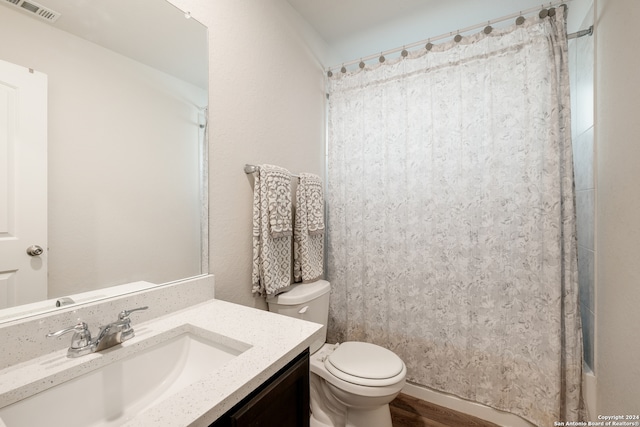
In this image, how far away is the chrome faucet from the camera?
2.25ft

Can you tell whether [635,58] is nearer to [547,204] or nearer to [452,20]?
[547,204]

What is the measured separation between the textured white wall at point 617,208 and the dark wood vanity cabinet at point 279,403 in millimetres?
1115

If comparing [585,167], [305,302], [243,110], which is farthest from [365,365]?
[585,167]

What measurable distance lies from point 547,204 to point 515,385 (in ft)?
3.25

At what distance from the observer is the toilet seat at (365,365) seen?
1.20 meters

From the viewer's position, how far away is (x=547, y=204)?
134 centimetres

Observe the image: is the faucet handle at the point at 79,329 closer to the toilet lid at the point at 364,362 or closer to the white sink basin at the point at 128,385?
the white sink basin at the point at 128,385

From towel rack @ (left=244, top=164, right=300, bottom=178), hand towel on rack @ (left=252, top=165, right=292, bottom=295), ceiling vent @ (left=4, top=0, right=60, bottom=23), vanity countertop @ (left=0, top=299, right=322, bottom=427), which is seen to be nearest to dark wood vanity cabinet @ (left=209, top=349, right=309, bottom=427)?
vanity countertop @ (left=0, top=299, right=322, bottom=427)

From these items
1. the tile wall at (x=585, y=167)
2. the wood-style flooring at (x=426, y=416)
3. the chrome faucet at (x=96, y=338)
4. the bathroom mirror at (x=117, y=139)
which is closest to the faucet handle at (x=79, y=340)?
the chrome faucet at (x=96, y=338)

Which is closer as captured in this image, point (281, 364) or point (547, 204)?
point (281, 364)

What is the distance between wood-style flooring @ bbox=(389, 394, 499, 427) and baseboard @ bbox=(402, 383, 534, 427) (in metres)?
0.02

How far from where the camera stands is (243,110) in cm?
130

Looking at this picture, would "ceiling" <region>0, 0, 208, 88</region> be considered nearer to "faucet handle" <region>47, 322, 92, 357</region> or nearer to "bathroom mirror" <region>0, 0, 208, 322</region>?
"bathroom mirror" <region>0, 0, 208, 322</region>

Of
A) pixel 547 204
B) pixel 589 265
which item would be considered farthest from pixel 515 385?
pixel 547 204
